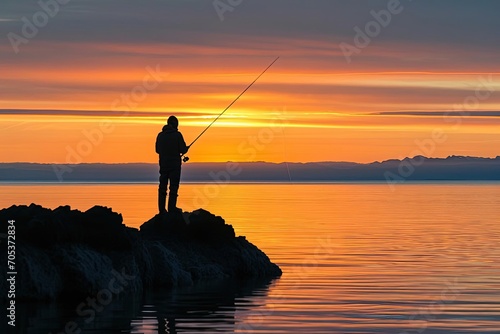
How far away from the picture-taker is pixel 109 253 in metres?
22.3

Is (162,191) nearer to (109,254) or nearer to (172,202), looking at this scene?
(172,202)

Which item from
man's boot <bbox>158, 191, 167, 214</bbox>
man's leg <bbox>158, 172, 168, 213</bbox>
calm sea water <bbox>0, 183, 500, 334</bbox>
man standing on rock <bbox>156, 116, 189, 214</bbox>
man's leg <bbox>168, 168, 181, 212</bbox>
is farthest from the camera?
man's boot <bbox>158, 191, 167, 214</bbox>

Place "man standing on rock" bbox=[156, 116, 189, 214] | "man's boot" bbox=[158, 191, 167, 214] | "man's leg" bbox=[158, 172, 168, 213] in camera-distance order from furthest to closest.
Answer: "man's boot" bbox=[158, 191, 167, 214]
"man's leg" bbox=[158, 172, 168, 213]
"man standing on rock" bbox=[156, 116, 189, 214]

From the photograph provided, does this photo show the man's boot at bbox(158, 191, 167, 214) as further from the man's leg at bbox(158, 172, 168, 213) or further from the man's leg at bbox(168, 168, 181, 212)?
the man's leg at bbox(168, 168, 181, 212)

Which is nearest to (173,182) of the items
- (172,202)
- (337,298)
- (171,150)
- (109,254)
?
(172,202)

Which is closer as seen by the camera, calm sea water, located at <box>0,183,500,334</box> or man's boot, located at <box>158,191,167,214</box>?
calm sea water, located at <box>0,183,500,334</box>

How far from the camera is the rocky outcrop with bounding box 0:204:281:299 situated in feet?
67.9

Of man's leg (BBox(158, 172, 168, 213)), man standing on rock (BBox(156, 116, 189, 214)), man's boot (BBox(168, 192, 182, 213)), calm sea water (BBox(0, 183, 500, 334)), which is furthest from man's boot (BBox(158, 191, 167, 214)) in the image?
calm sea water (BBox(0, 183, 500, 334))

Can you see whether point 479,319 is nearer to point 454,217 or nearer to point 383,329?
point 383,329

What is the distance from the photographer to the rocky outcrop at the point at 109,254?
20703 millimetres

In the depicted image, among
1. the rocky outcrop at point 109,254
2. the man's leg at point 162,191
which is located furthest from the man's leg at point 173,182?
the rocky outcrop at point 109,254

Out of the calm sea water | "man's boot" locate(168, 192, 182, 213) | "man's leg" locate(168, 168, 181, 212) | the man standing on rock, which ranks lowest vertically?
the calm sea water

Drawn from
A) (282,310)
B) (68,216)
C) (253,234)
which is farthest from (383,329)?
(253,234)

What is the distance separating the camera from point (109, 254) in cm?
2228
